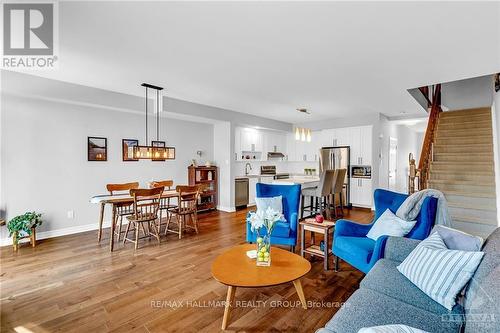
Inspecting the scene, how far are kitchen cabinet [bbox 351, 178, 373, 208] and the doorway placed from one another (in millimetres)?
1615

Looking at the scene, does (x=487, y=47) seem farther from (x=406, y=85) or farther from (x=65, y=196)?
(x=65, y=196)

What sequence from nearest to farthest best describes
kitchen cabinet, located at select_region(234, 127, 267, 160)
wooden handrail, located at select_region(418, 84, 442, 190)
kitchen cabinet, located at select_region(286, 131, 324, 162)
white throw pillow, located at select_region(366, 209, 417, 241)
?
white throw pillow, located at select_region(366, 209, 417, 241), wooden handrail, located at select_region(418, 84, 442, 190), kitchen cabinet, located at select_region(234, 127, 267, 160), kitchen cabinet, located at select_region(286, 131, 324, 162)

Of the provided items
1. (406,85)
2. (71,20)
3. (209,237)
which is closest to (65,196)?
(209,237)

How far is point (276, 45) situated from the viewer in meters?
2.67

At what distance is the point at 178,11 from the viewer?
2.06 metres

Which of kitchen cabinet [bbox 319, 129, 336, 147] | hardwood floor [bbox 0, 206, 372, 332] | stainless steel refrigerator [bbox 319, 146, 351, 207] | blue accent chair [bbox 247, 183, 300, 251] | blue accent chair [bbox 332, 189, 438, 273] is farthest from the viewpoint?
kitchen cabinet [bbox 319, 129, 336, 147]

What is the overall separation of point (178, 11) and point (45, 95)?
315 cm

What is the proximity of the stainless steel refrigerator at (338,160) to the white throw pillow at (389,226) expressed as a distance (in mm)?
4357

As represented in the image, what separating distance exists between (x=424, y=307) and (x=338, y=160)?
6.03 metres

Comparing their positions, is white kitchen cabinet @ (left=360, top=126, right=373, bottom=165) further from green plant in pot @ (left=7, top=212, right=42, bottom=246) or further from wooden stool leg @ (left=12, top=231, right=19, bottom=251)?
wooden stool leg @ (left=12, top=231, right=19, bottom=251)

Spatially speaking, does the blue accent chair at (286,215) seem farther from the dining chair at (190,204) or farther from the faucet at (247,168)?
the faucet at (247,168)

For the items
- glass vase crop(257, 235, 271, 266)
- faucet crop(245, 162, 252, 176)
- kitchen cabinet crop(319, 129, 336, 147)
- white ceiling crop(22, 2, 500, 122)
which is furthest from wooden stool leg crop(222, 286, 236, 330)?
kitchen cabinet crop(319, 129, 336, 147)

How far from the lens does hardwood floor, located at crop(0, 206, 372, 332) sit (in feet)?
6.72

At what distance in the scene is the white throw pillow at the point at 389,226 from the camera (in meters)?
2.49
